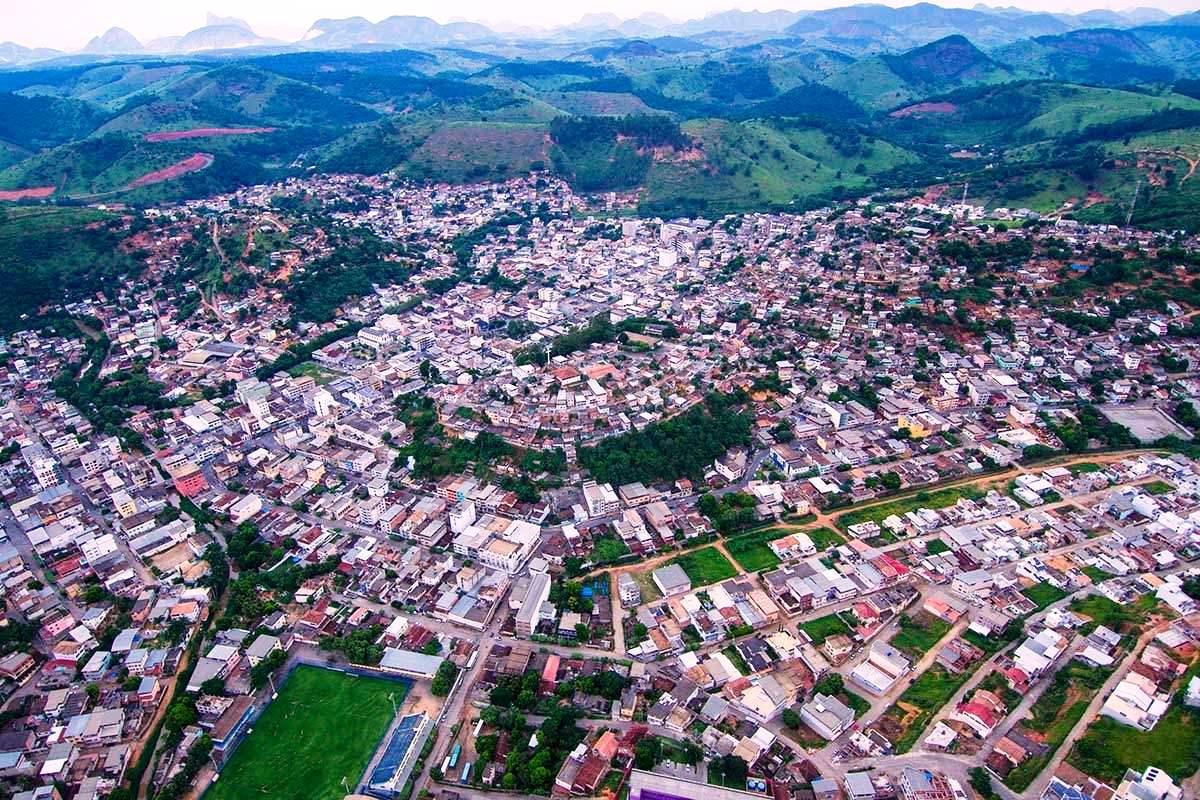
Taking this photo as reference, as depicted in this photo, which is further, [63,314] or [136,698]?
[63,314]

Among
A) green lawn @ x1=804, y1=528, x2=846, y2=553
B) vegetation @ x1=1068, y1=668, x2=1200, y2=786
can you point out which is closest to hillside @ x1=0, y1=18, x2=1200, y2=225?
green lawn @ x1=804, y1=528, x2=846, y2=553

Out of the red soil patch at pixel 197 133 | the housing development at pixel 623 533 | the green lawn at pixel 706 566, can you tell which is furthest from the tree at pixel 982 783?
the red soil patch at pixel 197 133

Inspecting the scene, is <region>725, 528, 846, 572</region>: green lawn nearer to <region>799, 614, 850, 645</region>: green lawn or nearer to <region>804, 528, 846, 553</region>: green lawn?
<region>804, 528, 846, 553</region>: green lawn

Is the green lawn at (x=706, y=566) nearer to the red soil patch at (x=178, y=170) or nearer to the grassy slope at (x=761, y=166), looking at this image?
the grassy slope at (x=761, y=166)

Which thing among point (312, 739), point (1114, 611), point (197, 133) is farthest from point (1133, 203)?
point (197, 133)

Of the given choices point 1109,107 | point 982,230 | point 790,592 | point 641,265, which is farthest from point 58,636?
point 1109,107

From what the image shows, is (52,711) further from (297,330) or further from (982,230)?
(982,230)
